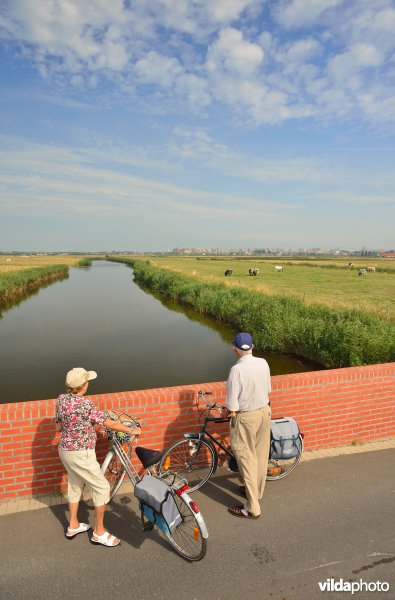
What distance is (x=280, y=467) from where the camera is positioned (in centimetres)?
468

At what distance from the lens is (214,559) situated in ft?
10.6

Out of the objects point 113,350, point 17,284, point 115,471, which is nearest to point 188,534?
point 115,471

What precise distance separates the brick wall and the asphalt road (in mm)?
461

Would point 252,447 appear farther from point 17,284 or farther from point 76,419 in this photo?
point 17,284

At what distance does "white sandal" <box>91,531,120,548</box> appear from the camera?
335 centimetres

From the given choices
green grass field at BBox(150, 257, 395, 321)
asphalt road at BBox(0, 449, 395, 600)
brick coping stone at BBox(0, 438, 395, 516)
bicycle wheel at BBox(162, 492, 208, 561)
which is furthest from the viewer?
green grass field at BBox(150, 257, 395, 321)

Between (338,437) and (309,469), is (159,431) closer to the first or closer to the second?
(309,469)

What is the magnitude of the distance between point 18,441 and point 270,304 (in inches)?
586

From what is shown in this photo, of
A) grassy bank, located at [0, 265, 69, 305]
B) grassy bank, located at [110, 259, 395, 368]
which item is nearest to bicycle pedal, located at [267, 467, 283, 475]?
grassy bank, located at [110, 259, 395, 368]

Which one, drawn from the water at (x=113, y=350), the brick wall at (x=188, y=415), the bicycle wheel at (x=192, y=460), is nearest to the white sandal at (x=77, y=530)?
the brick wall at (x=188, y=415)

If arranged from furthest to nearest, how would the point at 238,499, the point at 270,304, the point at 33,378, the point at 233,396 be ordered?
the point at 270,304
the point at 33,378
the point at 238,499
the point at 233,396

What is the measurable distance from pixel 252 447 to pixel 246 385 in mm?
730

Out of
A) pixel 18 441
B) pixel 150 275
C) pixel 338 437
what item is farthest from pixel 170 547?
pixel 150 275

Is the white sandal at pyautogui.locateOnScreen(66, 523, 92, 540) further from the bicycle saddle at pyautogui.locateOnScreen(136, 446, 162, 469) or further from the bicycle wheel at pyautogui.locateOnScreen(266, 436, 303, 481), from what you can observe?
the bicycle wheel at pyautogui.locateOnScreen(266, 436, 303, 481)
